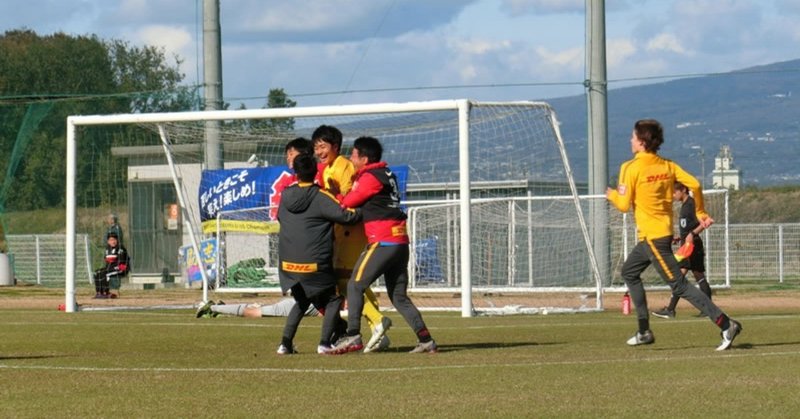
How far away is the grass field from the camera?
859 centimetres

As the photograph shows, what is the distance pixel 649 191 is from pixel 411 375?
3.55 m

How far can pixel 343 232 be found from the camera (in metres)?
13.4

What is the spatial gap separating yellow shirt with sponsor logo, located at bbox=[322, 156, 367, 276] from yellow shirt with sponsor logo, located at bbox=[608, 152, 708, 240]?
221cm

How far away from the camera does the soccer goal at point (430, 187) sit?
2212 cm

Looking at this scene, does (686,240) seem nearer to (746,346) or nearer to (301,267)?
(746,346)

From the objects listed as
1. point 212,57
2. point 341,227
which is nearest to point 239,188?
point 212,57

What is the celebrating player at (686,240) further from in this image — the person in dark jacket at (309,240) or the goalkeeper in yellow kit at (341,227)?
the person in dark jacket at (309,240)

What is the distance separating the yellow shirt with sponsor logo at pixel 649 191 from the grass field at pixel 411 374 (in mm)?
1048

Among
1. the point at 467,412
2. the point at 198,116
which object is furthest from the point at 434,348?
the point at 198,116

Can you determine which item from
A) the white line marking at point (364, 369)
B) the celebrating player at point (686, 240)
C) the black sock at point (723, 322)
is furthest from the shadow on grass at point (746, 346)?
the celebrating player at point (686, 240)

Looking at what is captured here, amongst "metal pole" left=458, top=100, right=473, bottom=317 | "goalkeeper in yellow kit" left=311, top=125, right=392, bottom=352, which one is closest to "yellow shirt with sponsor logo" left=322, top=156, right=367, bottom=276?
"goalkeeper in yellow kit" left=311, top=125, right=392, bottom=352

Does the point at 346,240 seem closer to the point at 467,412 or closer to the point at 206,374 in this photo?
the point at 206,374

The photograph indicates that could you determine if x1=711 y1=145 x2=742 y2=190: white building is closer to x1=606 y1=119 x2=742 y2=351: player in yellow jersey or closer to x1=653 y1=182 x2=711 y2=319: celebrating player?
x1=653 y1=182 x2=711 y2=319: celebrating player


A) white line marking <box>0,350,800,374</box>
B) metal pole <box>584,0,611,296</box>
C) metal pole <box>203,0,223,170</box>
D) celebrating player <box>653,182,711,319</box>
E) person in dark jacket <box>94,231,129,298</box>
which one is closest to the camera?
white line marking <box>0,350,800,374</box>
